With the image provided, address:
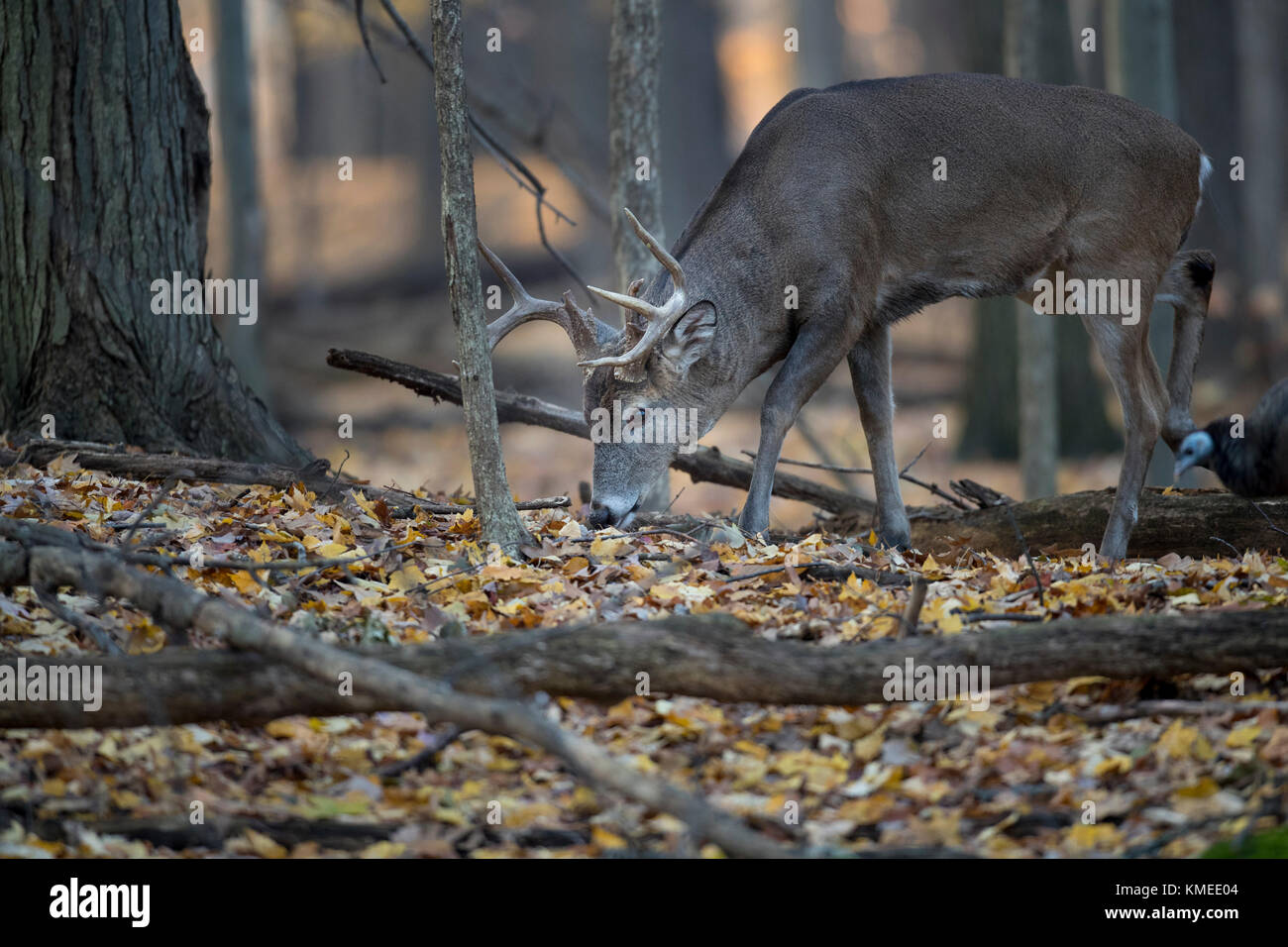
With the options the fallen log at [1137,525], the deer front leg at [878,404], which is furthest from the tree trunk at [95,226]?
the fallen log at [1137,525]

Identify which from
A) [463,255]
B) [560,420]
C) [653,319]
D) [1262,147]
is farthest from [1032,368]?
[1262,147]

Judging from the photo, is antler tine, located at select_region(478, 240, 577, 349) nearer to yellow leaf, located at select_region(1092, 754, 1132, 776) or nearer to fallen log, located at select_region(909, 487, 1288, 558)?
fallen log, located at select_region(909, 487, 1288, 558)

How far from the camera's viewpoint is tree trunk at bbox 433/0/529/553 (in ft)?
18.8

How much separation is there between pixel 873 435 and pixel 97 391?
4450 mm

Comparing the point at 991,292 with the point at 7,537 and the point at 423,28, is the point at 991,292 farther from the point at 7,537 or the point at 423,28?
the point at 423,28

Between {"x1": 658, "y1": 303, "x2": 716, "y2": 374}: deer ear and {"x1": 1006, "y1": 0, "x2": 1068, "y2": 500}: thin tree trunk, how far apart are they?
483cm

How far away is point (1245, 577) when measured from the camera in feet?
18.6

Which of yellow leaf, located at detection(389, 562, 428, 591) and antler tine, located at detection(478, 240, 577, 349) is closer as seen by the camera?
yellow leaf, located at detection(389, 562, 428, 591)

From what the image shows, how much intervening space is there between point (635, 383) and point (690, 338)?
1.36 feet

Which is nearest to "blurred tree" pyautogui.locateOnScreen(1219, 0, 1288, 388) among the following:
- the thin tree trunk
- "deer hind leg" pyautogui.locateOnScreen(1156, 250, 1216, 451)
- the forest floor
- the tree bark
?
the thin tree trunk

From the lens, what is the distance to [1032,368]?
38.0 feet

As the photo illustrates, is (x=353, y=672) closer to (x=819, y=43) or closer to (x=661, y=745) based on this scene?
(x=661, y=745)

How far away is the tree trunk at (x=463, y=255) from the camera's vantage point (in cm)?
574

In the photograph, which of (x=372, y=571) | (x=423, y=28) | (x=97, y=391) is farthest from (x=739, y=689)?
(x=423, y=28)
